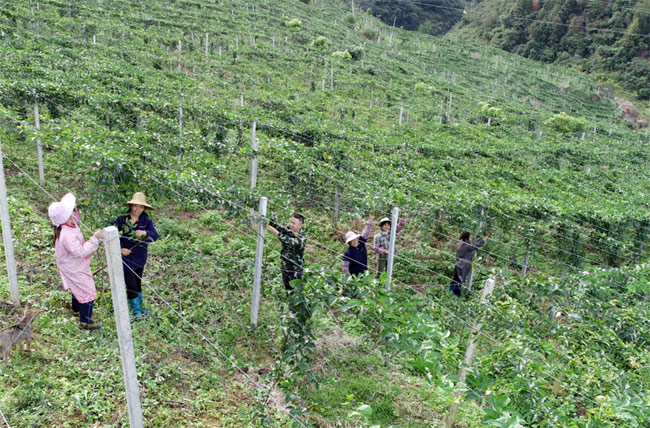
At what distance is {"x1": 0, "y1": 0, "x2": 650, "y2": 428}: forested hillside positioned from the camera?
340cm

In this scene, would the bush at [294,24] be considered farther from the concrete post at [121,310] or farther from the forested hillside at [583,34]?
the forested hillside at [583,34]

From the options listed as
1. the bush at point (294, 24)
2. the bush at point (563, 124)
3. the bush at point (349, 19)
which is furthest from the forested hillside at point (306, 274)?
the bush at point (349, 19)

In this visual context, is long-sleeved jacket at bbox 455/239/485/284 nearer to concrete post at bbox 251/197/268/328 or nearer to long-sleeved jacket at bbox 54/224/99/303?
concrete post at bbox 251/197/268/328

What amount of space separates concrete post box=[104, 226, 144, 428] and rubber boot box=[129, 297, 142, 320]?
1951mm

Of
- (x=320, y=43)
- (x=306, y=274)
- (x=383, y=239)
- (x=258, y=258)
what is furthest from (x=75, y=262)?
(x=320, y=43)

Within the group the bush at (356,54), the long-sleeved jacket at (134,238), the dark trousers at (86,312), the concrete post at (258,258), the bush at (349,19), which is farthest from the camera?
the bush at (349,19)

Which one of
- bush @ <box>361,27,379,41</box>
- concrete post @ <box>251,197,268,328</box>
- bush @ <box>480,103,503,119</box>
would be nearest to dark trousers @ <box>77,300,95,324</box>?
concrete post @ <box>251,197,268,328</box>

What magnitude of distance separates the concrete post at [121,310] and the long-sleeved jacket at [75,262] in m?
1.63

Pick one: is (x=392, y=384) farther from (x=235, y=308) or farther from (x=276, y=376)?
(x=235, y=308)

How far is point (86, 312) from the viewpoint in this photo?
4.30 m

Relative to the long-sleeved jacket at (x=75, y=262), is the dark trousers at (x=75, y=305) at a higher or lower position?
lower

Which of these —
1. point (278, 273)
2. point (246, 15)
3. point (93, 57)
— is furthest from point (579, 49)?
point (278, 273)

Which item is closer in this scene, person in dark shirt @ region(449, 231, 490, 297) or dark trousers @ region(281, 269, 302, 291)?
dark trousers @ region(281, 269, 302, 291)

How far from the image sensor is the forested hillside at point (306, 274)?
3.40 m
